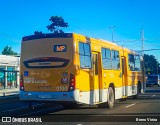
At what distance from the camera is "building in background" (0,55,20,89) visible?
166ft

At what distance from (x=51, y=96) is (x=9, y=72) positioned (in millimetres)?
36884

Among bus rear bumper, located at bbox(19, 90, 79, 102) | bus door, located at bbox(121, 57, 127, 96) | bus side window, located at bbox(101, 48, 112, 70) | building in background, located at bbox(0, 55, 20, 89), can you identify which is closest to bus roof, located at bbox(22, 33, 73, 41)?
bus rear bumper, located at bbox(19, 90, 79, 102)

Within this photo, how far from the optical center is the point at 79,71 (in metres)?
14.7

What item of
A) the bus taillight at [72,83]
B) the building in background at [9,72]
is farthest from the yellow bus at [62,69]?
the building in background at [9,72]

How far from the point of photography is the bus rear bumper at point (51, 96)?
1423 centimetres

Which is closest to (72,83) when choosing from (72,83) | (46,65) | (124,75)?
(72,83)

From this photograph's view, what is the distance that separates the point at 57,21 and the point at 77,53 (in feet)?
180

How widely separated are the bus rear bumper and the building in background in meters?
33.5

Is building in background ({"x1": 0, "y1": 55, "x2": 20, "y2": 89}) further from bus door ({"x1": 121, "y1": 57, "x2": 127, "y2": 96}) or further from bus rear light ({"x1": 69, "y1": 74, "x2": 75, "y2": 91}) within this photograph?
bus rear light ({"x1": 69, "y1": 74, "x2": 75, "y2": 91})

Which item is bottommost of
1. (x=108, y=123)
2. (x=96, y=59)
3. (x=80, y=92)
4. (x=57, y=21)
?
(x=108, y=123)

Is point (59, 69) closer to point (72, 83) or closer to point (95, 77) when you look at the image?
point (72, 83)

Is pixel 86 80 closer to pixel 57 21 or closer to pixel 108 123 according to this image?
pixel 108 123

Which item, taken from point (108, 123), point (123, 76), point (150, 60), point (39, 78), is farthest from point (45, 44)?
point (150, 60)

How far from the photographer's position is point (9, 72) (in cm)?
5047
